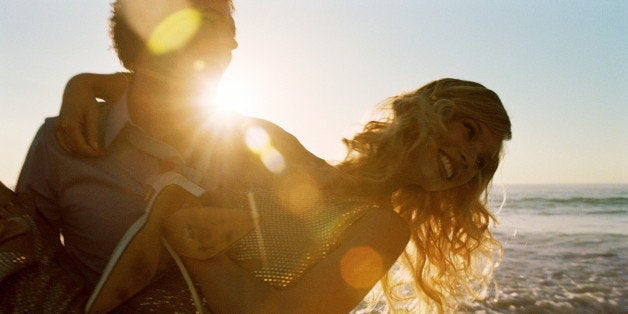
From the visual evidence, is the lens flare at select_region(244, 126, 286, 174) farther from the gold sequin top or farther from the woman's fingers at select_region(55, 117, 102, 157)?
the woman's fingers at select_region(55, 117, 102, 157)

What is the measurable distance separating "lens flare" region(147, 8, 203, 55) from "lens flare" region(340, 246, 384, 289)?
4.31 ft

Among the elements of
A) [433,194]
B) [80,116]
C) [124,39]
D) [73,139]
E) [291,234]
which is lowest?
[291,234]

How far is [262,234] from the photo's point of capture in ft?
5.67

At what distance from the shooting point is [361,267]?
1693 mm

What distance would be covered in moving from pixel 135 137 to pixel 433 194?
7.15ft

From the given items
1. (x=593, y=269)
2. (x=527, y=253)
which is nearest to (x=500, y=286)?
(x=593, y=269)

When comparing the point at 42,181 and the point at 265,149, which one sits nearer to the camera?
the point at 42,181

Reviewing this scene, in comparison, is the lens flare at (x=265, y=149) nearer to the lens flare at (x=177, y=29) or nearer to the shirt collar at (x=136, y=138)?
the shirt collar at (x=136, y=138)

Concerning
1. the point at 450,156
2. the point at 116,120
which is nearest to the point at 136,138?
the point at 116,120

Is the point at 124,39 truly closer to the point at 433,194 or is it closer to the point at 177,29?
the point at 177,29

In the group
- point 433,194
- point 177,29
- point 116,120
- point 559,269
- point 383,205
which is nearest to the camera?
point 116,120

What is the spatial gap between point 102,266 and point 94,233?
0.18 m

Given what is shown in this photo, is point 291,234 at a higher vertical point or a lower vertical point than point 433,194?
lower

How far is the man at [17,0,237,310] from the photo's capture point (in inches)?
76.9
